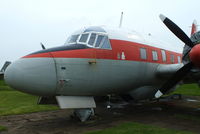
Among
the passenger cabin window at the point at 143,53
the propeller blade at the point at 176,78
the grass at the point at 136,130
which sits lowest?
the grass at the point at 136,130

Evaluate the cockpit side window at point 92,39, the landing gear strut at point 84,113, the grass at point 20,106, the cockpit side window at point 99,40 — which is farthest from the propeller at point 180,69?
the grass at point 20,106

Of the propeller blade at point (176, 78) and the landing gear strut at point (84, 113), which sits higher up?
the propeller blade at point (176, 78)

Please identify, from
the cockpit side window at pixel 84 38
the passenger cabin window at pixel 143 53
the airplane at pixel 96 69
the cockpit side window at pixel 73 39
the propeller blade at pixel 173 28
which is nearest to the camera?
the airplane at pixel 96 69

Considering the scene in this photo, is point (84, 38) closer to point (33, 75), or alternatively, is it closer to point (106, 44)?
point (106, 44)

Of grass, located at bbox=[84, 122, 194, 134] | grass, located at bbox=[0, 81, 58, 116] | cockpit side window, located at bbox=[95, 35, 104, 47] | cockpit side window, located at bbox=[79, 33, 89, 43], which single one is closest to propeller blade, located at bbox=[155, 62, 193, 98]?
grass, located at bbox=[84, 122, 194, 134]

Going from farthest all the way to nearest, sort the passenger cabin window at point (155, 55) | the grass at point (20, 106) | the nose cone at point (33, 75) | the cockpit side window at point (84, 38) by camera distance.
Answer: the grass at point (20, 106)
the passenger cabin window at point (155, 55)
the cockpit side window at point (84, 38)
the nose cone at point (33, 75)

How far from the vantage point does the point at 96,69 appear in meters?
8.59

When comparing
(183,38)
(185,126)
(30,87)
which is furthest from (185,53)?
(30,87)

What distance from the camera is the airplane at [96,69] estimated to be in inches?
297

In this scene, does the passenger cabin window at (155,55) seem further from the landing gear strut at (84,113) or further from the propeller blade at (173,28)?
the landing gear strut at (84,113)

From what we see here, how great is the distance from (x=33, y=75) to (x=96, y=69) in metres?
2.29

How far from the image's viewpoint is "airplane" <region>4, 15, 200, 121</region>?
755 cm

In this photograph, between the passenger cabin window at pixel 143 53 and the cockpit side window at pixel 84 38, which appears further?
the passenger cabin window at pixel 143 53

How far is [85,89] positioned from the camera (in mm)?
8430
